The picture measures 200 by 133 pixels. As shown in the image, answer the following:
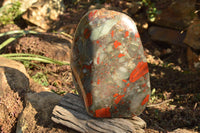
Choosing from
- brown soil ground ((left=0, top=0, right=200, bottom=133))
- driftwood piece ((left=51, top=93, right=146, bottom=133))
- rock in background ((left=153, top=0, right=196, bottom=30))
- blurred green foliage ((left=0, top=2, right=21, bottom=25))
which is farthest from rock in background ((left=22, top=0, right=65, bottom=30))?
driftwood piece ((left=51, top=93, right=146, bottom=133))

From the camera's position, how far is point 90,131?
1.82 meters

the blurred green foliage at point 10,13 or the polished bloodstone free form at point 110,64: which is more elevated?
the polished bloodstone free form at point 110,64

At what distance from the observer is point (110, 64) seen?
1.74 meters

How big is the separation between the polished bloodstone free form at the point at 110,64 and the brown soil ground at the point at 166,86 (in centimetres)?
79

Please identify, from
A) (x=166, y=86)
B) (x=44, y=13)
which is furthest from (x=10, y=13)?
(x=166, y=86)

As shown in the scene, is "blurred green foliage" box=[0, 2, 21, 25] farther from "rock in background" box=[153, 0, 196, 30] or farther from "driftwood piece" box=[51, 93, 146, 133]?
"driftwood piece" box=[51, 93, 146, 133]

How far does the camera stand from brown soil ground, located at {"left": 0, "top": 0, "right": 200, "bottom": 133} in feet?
8.92

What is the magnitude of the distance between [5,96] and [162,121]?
1965 mm

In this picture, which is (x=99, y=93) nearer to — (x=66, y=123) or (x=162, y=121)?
(x=66, y=123)

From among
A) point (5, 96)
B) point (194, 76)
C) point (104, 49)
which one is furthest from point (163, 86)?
point (5, 96)

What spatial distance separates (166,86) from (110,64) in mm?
2024

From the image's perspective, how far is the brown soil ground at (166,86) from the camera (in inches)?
107

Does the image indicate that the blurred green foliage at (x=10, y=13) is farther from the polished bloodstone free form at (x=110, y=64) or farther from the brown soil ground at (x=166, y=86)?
the polished bloodstone free form at (x=110, y=64)

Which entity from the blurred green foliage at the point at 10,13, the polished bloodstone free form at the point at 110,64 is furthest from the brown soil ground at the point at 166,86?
the blurred green foliage at the point at 10,13
